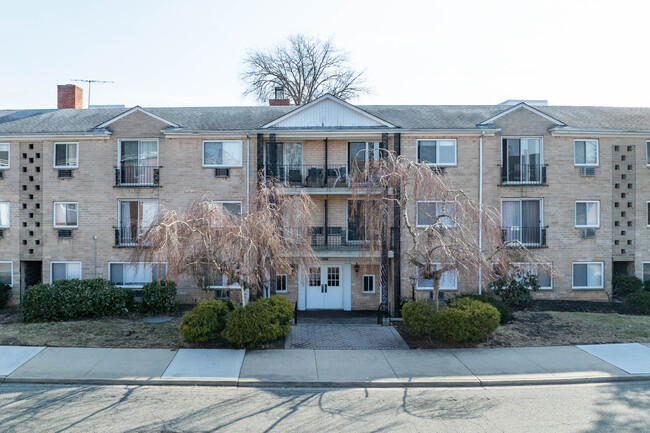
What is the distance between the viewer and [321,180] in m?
17.3

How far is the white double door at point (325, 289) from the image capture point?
18.1 m

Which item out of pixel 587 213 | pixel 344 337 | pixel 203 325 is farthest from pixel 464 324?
pixel 587 213

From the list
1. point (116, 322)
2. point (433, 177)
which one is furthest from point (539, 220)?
point (116, 322)

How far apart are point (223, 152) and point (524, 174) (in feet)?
39.3

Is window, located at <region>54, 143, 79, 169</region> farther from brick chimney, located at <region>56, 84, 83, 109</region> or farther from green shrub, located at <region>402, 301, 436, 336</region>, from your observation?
green shrub, located at <region>402, 301, 436, 336</region>

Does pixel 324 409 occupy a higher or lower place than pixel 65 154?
lower

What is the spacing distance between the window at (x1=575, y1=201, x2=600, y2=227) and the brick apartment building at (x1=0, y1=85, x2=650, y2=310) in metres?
0.04

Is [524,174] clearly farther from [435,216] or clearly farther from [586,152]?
[435,216]

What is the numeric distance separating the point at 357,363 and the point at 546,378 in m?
4.13

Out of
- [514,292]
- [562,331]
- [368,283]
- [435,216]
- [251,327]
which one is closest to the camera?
[251,327]

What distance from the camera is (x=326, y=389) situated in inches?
357

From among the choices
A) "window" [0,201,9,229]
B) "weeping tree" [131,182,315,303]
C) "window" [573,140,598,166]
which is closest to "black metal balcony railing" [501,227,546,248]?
"window" [573,140,598,166]

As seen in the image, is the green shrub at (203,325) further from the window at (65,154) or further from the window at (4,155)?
the window at (4,155)

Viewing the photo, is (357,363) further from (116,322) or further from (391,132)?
(391,132)
